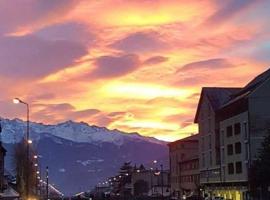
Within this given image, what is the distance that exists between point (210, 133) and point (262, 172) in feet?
190

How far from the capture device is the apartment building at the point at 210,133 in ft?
499

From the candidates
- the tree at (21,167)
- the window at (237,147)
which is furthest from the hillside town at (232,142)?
the tree at (21,167)

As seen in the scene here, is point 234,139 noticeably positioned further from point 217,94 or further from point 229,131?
point 217,94

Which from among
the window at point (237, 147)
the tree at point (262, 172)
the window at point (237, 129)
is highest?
the window at point (237, 129)

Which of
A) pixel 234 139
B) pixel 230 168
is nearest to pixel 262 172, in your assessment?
pixel 234 139

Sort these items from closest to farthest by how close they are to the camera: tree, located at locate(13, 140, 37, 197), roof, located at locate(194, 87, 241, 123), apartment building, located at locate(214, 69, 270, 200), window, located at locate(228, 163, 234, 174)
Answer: tree, located at locate(13, 140, 37, 197) < apartment building, located at locate(214, 69, 270, 200) < window, located at locate(228, 163, 234, 174) < roof, located at locate(194, 87, 241, 123)

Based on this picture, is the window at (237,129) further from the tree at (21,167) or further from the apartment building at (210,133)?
the tree at (21,167)

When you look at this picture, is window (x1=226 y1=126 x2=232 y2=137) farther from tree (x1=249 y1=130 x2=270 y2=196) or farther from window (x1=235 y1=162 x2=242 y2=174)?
tree (x1=249 y1=130 x2=270 y2=196)

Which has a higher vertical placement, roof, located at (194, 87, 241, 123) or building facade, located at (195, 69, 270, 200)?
roof, located at (194, 87, 241, 123)

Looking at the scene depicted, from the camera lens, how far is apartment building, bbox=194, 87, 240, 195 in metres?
152

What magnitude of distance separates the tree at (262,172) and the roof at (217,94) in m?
46.2

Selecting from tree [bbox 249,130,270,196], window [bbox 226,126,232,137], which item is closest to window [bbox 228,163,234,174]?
window [bbox 226,126,232,137]

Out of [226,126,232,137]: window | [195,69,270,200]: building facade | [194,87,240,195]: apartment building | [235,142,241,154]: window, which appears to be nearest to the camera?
[195,69,270,200]: building facade

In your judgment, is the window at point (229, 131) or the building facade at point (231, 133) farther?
the window at point (229, 131)
